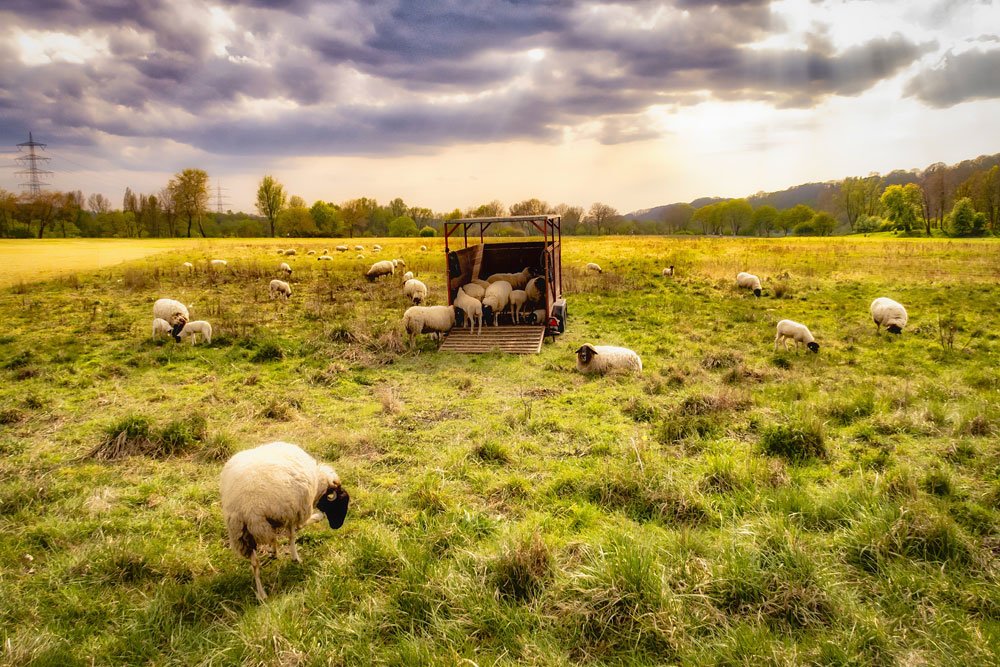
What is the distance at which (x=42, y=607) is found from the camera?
488cm

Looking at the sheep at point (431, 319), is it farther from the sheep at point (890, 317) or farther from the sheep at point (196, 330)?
the sheep at point (890, 317)

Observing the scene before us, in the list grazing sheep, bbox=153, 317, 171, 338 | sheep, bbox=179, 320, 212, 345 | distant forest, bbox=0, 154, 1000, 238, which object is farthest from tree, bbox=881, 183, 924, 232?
grazing sheep, bbox=153, 317, 171, 338

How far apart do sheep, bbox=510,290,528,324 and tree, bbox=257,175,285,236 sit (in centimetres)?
9472

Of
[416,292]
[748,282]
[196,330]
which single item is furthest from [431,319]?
[748,282]

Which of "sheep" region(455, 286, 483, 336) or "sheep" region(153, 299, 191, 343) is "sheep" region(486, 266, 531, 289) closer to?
"sheep" region(455, 286, 483, 336)

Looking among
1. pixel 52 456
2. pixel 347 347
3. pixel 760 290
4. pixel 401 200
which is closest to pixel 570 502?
pixel 52 456

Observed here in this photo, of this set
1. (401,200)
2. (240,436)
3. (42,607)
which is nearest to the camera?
(42,607)

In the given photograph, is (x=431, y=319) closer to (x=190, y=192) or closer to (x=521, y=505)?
(x=521, y=505)

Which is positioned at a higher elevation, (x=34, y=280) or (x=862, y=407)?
(x=34, y=280)

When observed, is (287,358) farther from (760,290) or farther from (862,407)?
(760,290)

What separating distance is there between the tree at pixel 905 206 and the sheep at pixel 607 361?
10158cm

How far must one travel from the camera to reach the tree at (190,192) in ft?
272

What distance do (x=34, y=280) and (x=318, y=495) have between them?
3316 cm

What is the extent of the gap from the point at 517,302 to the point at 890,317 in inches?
477
